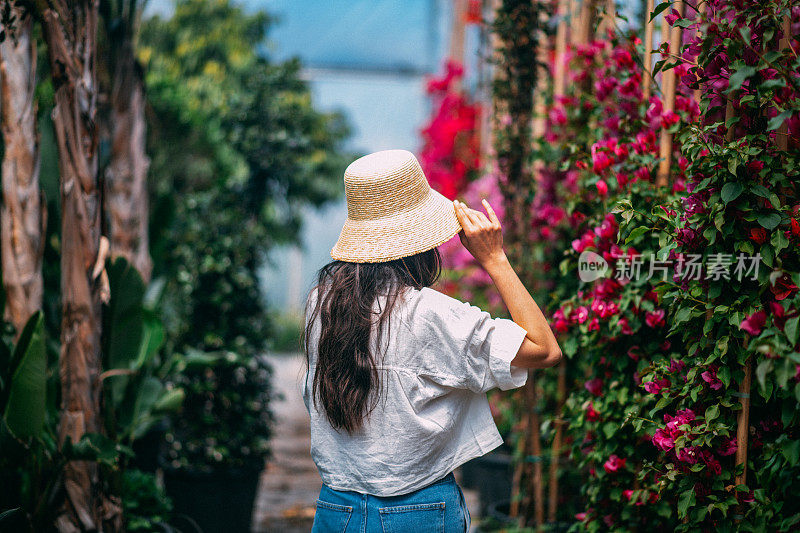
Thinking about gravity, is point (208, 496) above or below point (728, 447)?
below

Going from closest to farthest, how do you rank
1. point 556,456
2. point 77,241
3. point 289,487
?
point 77,241
point 556,456
point 289,487

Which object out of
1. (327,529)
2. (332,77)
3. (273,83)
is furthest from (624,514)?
(332,77)

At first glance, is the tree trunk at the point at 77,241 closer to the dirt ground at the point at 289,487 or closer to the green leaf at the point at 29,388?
the green leaf at the point at 29,388

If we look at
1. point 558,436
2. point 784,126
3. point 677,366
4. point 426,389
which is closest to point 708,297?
point 677,366

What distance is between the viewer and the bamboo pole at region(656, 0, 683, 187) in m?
2.05

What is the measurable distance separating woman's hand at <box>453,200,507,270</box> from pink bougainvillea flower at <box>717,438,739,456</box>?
0.64m

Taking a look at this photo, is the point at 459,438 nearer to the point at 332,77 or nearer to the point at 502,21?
the point at 502,21

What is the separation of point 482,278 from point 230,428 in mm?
1553

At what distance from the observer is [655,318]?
6.14 ft

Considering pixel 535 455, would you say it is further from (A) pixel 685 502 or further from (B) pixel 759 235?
(B) pixel 759 235

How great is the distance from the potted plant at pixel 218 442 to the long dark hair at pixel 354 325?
1.80m

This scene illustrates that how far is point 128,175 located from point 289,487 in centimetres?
232

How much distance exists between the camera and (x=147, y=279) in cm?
390

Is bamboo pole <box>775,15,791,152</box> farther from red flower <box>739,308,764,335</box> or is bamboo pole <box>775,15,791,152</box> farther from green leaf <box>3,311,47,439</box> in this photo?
green leaf <box>3,311,47,439</box>
